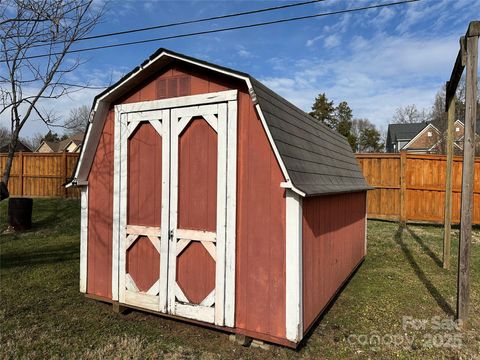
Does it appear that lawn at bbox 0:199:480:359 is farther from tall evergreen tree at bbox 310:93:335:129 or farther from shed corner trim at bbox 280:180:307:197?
tall evergreen tree at bbox 310:93:335:129

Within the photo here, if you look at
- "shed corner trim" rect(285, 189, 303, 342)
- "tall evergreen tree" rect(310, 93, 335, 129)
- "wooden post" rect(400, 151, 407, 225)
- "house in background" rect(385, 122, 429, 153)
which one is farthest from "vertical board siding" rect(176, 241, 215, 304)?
"house in background" rect(385, 122, 429, 153)

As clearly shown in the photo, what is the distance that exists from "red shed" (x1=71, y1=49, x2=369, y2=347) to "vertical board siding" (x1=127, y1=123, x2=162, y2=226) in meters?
0.01

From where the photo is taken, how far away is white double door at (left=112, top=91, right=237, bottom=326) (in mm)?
3646

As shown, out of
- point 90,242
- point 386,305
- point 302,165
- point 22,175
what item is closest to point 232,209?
point 302,165

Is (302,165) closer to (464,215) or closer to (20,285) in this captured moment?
(464,215)

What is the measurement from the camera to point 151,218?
417 cm

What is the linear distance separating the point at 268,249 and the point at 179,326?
5.27 ft

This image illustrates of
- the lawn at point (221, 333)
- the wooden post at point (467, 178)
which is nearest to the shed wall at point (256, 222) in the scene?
the lawn at point (221, 333)

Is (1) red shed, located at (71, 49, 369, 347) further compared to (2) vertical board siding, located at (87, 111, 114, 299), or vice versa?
(2) vertical board siding, located at (87, 111, 114, 299)

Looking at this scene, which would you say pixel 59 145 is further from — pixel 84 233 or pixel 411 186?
pixel 84 233

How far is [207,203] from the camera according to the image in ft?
12.4

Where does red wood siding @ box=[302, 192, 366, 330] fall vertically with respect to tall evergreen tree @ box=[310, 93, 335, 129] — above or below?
below

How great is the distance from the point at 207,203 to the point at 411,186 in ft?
32.1

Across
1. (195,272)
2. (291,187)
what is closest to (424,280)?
(291,187)
